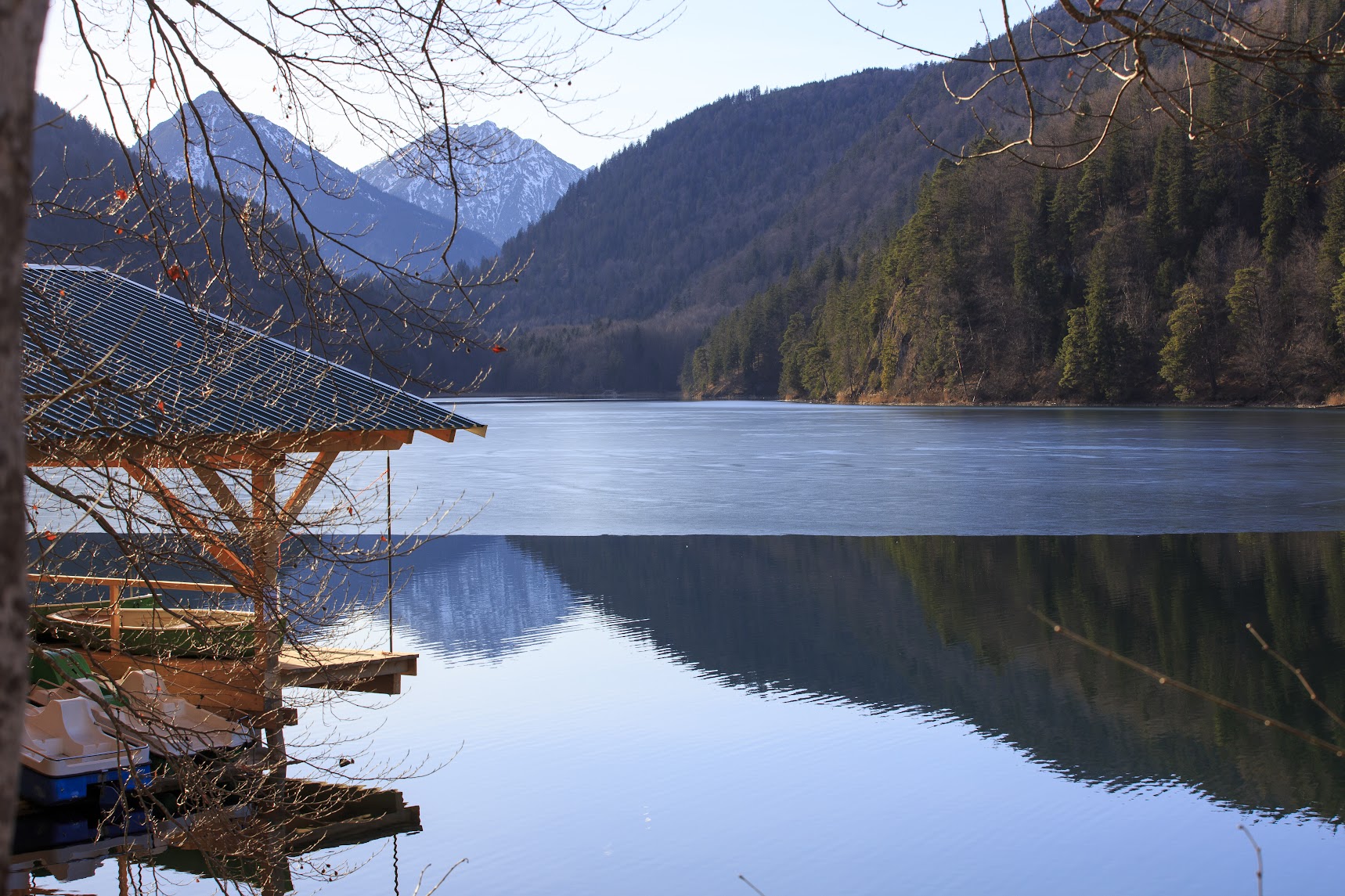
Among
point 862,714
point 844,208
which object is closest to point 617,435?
point 862,714

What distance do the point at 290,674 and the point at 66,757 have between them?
1.93 meters

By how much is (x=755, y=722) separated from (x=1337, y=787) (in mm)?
4407

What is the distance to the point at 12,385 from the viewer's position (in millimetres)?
1337

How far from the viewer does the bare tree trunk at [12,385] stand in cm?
129

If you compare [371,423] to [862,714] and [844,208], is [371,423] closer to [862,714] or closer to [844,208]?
[862,714]

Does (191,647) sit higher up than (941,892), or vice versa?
(191,647)

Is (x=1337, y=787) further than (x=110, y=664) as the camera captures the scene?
No

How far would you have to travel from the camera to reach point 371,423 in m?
9.28

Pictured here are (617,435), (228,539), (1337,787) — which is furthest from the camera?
(617,435)

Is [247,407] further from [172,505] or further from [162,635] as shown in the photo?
[172,505]

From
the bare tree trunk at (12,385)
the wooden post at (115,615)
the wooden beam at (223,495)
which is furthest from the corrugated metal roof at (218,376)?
the bare tree trunk at (12,385)

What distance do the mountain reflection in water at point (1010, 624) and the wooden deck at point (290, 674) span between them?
3.58m

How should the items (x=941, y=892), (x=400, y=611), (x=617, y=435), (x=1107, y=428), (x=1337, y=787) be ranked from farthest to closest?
(x=617, y=435) → (x=1107, y=428) → (x=400, y=611) → (x=1337, y=787) → (x=941, y=892)

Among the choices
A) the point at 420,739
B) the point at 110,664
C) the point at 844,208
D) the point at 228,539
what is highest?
the point at 844,208
